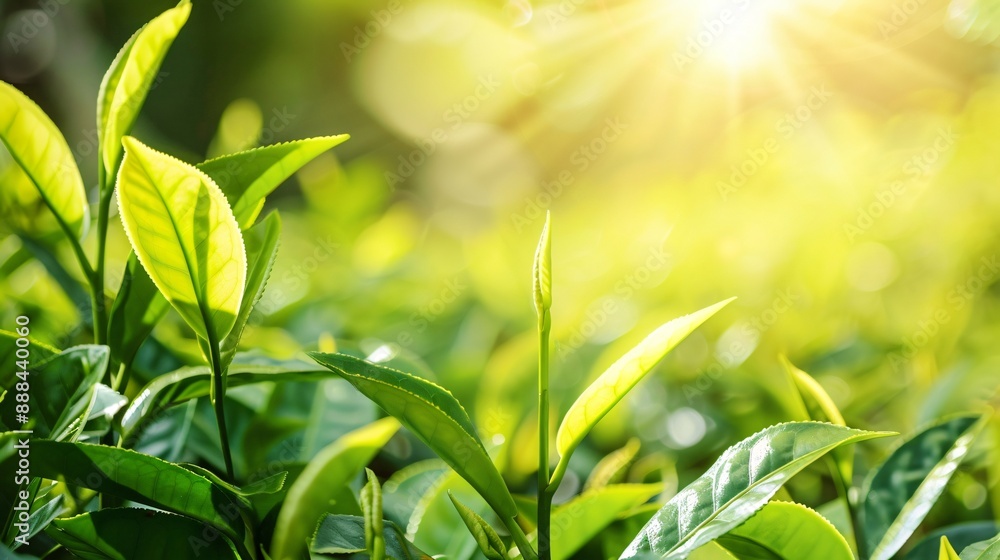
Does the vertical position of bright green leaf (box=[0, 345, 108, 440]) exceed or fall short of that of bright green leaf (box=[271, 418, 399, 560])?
it exceeds it

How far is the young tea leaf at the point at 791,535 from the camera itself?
0.46 meters

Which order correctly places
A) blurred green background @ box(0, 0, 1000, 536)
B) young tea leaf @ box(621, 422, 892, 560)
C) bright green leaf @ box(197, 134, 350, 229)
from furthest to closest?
blurred green background @ box(0, 0, 1000, 536) → bright green leaf @ box(197, 134, 350, 229) → young tea leaf @ box(621, 422, 892, 560)

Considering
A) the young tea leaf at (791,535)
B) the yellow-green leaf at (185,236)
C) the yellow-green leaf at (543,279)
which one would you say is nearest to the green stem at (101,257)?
the yellow-green leaf at (185,236)

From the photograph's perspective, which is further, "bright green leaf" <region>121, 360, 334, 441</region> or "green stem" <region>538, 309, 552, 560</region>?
"bright green leaf" <region>121, 360, 334, 441</region>

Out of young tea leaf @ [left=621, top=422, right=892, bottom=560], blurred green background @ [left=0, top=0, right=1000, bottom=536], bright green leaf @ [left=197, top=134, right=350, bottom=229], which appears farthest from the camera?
blurred green background @ [left=0, top=0, right=1000, bottom=536]

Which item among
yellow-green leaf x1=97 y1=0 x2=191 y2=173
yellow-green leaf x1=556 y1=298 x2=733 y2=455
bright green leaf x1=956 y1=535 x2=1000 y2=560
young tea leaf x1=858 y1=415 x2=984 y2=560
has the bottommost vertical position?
young tea leaf x1=858 y1=415 x2=984 y2=560

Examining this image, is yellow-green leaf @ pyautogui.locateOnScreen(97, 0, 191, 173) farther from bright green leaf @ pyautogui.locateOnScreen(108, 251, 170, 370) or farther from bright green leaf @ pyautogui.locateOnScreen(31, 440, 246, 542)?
bright green leaf @ pyautogui.locateOnScreen(31, 440, 246, 542)

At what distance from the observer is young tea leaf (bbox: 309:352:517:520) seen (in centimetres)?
42

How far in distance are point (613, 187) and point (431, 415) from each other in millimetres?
2819

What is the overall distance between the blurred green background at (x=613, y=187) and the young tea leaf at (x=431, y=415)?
20cm

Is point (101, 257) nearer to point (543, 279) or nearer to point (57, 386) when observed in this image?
point (57, 386)

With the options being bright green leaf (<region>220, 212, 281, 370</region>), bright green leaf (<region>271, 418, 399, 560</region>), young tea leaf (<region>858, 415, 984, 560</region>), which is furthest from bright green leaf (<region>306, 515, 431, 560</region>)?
young tea leaf (<region>858, 415, 984, 560</region>)

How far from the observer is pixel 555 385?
40.8 inches

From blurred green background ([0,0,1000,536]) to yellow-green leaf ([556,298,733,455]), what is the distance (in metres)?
0.24
